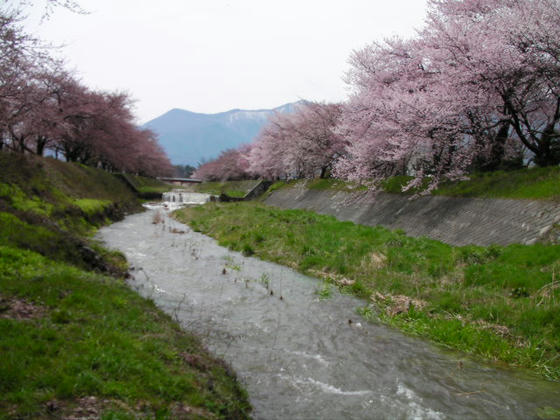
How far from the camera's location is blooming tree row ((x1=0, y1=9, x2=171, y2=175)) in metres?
13.9

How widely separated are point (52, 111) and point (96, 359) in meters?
31.2

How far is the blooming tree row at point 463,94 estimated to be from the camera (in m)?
15.0

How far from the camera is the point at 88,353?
5062 mm

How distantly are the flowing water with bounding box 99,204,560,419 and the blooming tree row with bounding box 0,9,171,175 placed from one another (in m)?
9.33

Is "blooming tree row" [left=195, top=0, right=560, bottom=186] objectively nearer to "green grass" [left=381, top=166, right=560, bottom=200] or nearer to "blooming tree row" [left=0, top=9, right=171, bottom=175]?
"green grass" [left=381, top=166, right=560, bottom=200]

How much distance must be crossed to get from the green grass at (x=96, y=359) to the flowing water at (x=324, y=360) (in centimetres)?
96

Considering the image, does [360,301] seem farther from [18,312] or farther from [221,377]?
[18,312]

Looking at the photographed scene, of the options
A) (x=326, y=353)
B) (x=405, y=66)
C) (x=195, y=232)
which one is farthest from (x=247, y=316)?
(x=405, y=66)

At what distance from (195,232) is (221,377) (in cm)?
1998

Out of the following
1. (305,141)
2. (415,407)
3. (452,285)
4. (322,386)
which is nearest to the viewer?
(415,407)

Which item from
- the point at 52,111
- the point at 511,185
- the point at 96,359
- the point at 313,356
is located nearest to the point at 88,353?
the point at 96,359

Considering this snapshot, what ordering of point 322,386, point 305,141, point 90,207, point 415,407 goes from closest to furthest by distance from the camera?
point 415,407, point 322,386, point 90,207, point 305,141

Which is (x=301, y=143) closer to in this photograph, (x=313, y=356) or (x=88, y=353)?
(x=313, y=356)

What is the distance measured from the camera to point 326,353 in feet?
25.6
